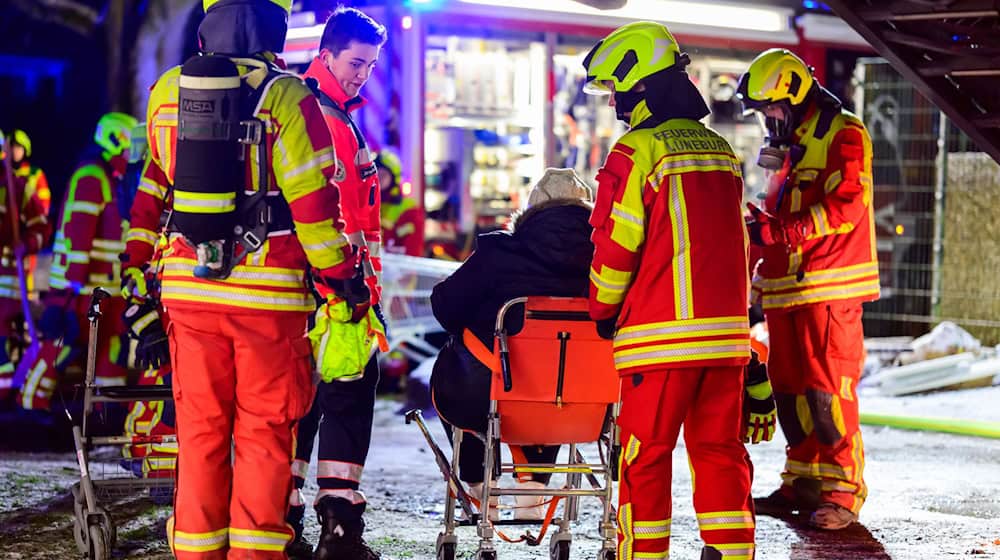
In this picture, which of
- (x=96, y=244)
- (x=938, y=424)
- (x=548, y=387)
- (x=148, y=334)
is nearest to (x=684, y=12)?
(x=938, y=424)

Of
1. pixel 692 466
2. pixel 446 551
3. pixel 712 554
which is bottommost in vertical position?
pixel 446 551

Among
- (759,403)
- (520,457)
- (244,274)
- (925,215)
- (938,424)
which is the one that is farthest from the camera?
(925,215)

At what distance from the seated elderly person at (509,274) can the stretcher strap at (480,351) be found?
0.9 inches

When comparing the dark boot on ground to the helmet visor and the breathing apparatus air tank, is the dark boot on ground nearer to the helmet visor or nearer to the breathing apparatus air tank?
the helmet visor

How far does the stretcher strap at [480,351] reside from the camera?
14.2ft

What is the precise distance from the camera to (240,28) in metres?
3.98

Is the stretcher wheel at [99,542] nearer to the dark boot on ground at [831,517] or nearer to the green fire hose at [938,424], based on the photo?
the dark boot on ground at [831,517]

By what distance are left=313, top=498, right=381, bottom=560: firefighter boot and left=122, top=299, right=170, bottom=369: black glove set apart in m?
0.80

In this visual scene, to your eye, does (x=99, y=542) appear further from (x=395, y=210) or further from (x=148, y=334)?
(x=395, y=210)

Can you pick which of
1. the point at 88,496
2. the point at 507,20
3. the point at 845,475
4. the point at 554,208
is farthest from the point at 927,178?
the point at 88,496

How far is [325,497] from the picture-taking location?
4.76 meters

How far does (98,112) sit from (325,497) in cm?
1252

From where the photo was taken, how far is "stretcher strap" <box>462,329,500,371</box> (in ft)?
14.2

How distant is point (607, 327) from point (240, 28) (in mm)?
1469
